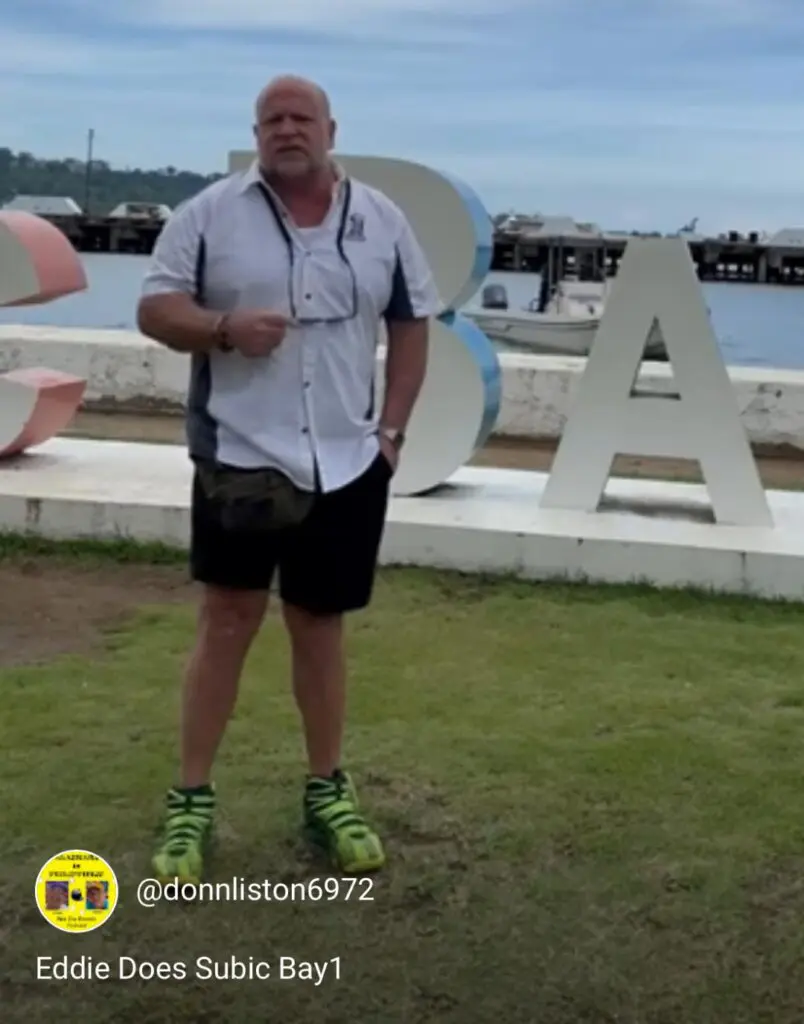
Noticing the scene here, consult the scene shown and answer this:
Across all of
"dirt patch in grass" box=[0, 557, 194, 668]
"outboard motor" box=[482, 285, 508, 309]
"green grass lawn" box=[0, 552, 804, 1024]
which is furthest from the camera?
"outboard motor" box=[482, 285, 508, 309]

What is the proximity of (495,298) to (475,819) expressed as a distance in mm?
29777

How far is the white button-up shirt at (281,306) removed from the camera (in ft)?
11.3

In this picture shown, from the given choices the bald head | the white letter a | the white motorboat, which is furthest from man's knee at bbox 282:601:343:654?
the white motorboat

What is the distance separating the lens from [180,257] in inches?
136

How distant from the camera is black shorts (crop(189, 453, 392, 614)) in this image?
3.54 metres

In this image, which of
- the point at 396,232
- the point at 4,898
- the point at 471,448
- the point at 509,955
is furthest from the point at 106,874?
the point at 471,448

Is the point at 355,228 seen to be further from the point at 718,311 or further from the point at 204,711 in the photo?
the point at 718,311

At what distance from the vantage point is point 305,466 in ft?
11.4

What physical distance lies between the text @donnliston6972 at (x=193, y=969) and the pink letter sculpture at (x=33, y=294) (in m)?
4.86

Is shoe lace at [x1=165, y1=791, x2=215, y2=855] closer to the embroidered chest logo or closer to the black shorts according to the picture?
the black shorts

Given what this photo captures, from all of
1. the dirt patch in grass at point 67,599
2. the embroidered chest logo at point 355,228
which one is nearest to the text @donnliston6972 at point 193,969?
the embroidered chest logo at point 355,228

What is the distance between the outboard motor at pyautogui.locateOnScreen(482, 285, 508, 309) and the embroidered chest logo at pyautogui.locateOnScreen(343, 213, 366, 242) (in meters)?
29.2

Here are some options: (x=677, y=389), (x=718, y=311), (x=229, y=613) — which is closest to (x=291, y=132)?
(x=229, y=613)

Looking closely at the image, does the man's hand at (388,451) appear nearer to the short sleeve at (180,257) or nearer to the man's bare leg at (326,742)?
the man's bare leg at (326,742)
